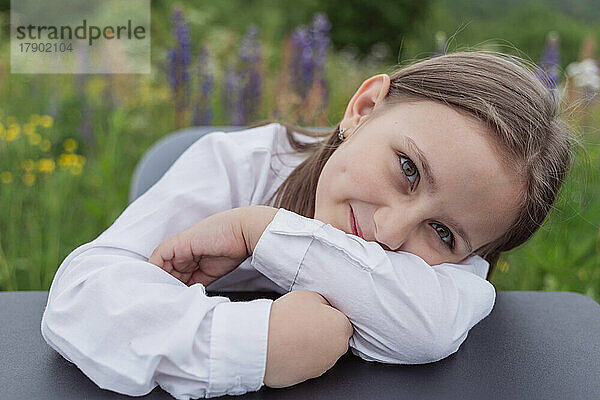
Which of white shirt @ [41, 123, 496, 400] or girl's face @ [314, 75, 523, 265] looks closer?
white shirt @ [41, 123, 496, 400]

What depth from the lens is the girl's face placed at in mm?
905

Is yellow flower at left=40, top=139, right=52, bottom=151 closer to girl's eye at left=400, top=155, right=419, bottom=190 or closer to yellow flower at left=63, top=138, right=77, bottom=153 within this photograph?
yellow flower at left=63, top=138, right=77, bottom=153

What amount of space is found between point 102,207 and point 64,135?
60cm

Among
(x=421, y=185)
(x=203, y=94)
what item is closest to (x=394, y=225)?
(x=421, y=185)

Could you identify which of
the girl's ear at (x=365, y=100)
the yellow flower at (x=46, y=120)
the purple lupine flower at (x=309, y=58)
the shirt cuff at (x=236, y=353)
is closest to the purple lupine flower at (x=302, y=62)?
the purple lupine flower at (x=309, y=58)

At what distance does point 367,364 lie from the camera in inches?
33.2

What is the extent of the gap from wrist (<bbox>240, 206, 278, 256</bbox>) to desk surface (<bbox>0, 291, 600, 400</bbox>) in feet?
0.43

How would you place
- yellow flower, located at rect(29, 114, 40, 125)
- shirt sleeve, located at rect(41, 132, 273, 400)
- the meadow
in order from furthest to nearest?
yellow flower, located at rect(29, 114, 40, 125)
the meadow
shirt sleeve, located at rect(41, 132, 273, 400)

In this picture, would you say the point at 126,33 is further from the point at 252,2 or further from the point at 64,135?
the point at 252,2

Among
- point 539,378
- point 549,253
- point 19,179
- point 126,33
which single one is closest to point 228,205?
point 539,378

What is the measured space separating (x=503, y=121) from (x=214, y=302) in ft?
1.39

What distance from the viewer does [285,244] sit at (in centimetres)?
86

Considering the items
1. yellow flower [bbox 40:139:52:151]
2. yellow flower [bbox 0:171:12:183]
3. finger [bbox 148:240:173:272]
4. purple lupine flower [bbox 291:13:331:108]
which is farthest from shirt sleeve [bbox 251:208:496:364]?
yellow flower [bbox 40:139:52:151]

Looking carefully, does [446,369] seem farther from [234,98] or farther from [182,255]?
[234,98]
